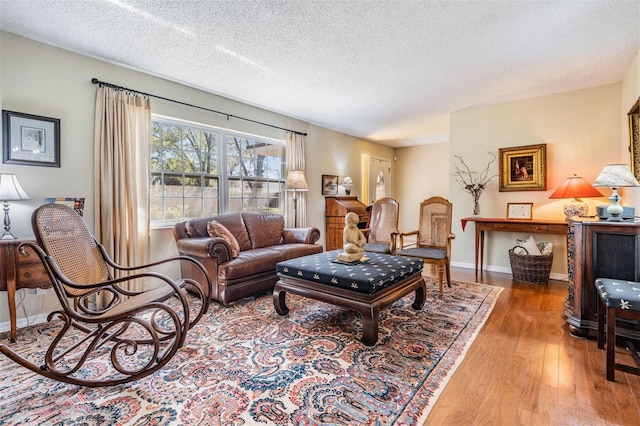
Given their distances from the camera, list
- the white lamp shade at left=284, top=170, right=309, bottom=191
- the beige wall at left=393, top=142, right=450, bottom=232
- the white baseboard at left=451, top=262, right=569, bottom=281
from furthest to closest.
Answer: the beige wall at left=393, top=142, right=450, bottom=232 → the white lamp shade at left=284, top=170, right=309, bottom=191 → the white baseboard at left=451, top=262, right=569, bottom=281

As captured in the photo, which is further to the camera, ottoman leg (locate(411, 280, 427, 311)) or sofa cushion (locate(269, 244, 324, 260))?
sofa cushion (locate(269, 244, 324, 260))

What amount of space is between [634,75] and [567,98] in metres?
0.95

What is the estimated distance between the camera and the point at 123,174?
10.1ft

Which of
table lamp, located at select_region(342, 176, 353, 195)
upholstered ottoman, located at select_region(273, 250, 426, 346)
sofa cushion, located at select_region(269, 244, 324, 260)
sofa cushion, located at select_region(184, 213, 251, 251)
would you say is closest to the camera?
upholstered ottoman, located at select_region(273, 250, 426, 346)

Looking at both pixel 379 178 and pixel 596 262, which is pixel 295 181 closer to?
pixel 379 178

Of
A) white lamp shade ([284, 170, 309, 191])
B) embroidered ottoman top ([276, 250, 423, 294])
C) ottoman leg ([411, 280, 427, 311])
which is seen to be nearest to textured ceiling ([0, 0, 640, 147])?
white lamp shade ([284, 170, 309, 191])

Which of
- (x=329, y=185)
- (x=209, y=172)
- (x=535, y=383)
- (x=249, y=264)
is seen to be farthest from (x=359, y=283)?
(x=329, y=185)

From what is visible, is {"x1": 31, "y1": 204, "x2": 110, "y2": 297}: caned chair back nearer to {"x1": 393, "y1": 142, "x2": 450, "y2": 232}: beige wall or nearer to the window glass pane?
the window glass pane

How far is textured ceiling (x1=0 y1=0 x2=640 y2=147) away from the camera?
7.23 feet

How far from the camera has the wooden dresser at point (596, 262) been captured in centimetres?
207

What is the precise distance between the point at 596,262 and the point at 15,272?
439cm

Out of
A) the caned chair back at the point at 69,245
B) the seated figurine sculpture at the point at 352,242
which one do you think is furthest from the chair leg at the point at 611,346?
the caned chair back at the point at 69,245

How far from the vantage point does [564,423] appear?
1.36 metres

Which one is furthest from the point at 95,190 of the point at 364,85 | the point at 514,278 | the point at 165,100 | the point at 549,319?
the point at 514,278
